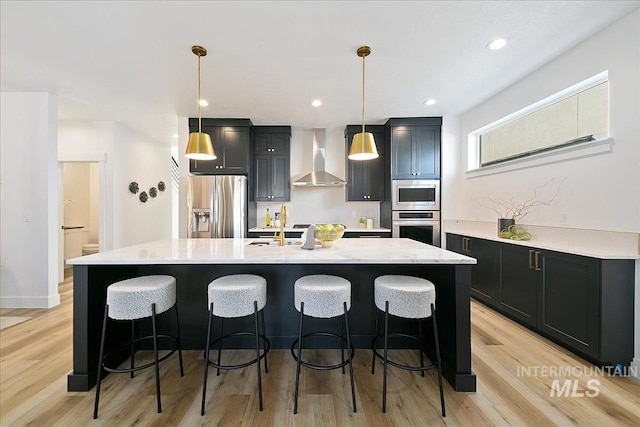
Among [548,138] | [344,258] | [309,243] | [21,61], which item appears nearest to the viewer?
[344,258]

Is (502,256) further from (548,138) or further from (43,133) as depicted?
(43,133)

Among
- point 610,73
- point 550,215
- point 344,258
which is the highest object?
point 610,73

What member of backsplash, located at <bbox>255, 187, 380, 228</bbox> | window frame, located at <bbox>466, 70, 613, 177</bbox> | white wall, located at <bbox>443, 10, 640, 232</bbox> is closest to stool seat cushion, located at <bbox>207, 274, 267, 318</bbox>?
white wall, located at <bbox>443, 10, 640, 232</bbox>

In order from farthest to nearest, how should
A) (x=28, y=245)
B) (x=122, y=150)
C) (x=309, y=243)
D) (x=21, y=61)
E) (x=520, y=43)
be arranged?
(x=122, y=150), (x=28, y=245), (x=21, y=61), (x=520, y=43), (x=309, y=243)

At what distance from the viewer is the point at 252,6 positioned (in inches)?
78.4

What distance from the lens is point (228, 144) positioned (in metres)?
4.43

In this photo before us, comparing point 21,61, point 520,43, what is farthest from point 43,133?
point 520,43

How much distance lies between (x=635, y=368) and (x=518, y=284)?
960mm

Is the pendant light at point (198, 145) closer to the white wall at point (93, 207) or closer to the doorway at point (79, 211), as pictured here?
the doorway at point (79, 211)

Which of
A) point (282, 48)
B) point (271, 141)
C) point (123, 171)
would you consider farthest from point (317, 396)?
point (123, 171)

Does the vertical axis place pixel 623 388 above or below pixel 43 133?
below

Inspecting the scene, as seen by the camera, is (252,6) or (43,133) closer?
(252,6)

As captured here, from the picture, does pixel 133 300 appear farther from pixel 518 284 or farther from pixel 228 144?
pixel 518 284

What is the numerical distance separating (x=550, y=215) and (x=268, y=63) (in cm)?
324
